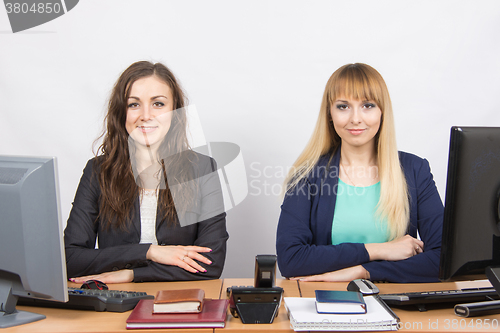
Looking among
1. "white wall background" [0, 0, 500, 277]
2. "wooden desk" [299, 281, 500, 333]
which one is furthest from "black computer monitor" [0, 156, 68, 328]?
"white wall background" [0, 0, 500, 277]

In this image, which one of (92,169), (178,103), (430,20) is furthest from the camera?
(430,20)

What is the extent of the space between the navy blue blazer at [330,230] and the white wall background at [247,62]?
0.90m

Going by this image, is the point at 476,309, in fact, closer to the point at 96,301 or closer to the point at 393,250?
the point at 393,250

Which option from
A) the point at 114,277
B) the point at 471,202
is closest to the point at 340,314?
the point at 471,202

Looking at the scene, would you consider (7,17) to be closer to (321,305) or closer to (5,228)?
(5,228)

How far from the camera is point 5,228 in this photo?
4.09 ft

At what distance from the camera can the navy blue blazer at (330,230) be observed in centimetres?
179

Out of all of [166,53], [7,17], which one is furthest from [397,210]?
[7,17]

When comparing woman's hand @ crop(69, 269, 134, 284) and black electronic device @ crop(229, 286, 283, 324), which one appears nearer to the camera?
black electronic device @ crop(229, 286, 283, 324)

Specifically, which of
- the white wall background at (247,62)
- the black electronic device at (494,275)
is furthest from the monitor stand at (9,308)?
the white wall background at (247,62)

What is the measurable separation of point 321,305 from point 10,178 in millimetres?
959

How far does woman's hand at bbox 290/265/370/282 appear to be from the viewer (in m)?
1.78

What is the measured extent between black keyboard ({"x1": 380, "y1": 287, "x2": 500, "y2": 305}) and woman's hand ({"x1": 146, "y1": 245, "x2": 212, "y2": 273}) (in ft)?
2.59

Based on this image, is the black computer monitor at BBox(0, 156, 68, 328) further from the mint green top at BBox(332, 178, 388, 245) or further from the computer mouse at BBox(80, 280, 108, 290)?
the mint green top at BBox(332, 178, 388, 245)
